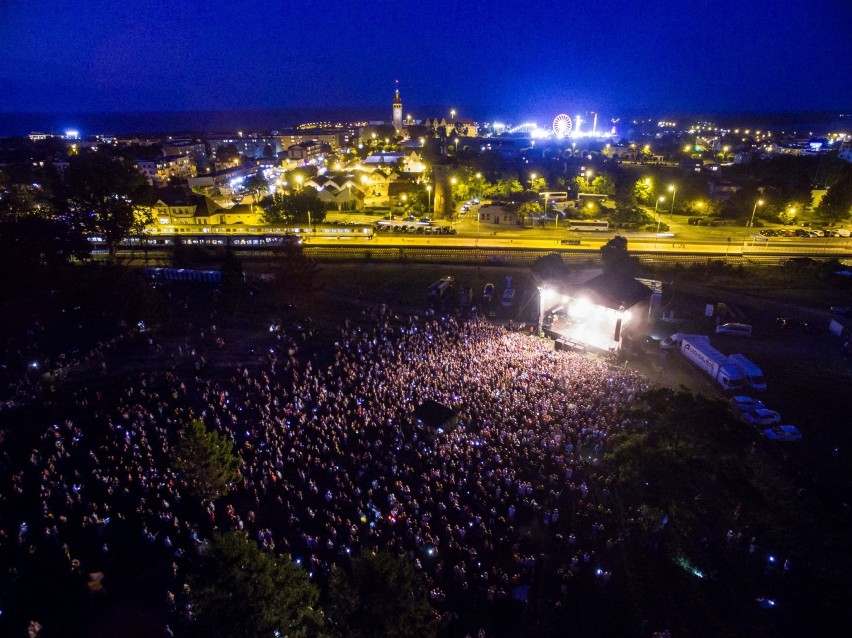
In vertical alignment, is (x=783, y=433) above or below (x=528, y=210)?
below

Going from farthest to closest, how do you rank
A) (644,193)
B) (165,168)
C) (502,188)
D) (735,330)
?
(165,168) → (502,188) → (644,193) → (735,330)

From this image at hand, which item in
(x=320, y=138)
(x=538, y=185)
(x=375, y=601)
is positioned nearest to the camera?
(x=375, y=601)

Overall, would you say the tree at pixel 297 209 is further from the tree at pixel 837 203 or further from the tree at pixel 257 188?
the tree at pixel 837 203

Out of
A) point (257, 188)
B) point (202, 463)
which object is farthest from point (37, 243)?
point (257, 188)

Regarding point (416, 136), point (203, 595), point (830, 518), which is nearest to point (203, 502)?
point (203, 595)

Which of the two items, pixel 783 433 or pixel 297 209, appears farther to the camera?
pixel 297 209

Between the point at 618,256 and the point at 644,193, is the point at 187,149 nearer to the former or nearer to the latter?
the point at 644,193

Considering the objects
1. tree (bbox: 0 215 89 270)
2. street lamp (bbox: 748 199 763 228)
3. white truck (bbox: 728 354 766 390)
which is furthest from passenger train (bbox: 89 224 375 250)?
street lamp (bbox: 748 199 763 228)

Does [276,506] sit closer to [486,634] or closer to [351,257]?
[486,634]
